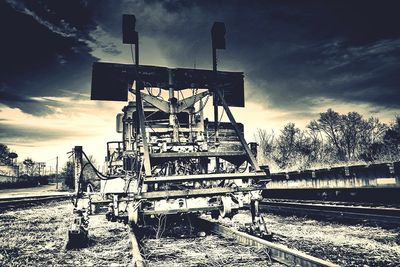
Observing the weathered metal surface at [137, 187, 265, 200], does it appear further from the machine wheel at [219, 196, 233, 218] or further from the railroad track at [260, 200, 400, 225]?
the railroad track at [260, 200, 400, 225]

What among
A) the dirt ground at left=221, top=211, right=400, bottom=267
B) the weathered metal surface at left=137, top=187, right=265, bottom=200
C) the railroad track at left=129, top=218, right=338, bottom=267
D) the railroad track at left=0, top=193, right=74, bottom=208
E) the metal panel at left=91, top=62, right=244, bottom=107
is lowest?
the railroad track at left=0, top=193, right=74, bottom=208

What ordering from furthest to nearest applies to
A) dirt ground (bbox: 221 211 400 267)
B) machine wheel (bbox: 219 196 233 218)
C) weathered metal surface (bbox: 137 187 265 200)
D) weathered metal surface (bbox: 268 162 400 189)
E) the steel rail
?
weathered metal surface (bbox: 268 162 400 189) < machine wheel (bbox: 219 196 233 218) < weathered metal surface (bbox: 137 187 265 200) < dirt ground (bbox: 221 211 400 267) < the steel rail

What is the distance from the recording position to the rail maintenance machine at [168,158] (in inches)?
188

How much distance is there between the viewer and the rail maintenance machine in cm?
477

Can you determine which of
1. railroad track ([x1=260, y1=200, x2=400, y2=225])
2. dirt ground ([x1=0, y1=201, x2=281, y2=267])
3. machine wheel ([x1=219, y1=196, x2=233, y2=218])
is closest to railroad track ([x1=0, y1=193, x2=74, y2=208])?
dirt ground ([x1=0, y1=201, x2=281, y2=267])

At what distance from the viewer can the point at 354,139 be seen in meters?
46.6

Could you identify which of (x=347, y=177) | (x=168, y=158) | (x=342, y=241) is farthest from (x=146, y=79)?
(x=347, y=177)

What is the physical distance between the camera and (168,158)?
17.4ft

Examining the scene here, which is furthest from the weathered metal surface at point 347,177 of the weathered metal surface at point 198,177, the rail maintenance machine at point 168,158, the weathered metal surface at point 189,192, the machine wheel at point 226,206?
the machine wheel at point 226,206

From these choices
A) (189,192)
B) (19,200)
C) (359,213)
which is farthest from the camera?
(19,200)

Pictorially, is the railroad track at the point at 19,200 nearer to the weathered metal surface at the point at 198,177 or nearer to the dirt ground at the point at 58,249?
the dirt ground at the point at 58,249

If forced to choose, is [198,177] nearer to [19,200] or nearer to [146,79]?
[146,79]

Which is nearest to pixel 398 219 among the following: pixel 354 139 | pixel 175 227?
pixel 175 227

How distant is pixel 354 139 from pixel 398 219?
1788 inches
